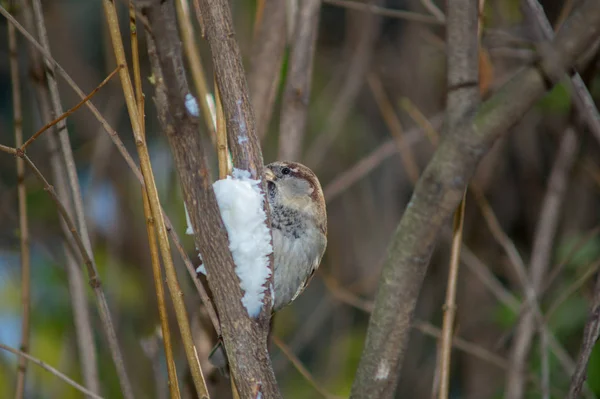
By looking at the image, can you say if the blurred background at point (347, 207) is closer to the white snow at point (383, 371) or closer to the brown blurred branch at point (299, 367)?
the brown blurred branch at point (299, 367)

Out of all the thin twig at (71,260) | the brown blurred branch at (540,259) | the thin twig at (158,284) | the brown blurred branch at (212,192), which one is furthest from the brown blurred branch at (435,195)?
the brown blurred branch at (540,259)

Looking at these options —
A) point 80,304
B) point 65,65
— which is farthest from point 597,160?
point 65,65

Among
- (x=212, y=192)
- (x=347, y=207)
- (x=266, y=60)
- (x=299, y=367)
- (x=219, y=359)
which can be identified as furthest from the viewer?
(x=347, y=207)

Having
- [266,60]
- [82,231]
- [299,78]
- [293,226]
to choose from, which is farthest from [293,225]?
[82,231]

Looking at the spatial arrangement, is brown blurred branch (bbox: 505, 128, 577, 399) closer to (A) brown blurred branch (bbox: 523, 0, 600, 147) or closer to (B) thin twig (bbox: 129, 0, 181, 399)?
(A) brown blurred branch (bbox: 523, 0, 600, 147)

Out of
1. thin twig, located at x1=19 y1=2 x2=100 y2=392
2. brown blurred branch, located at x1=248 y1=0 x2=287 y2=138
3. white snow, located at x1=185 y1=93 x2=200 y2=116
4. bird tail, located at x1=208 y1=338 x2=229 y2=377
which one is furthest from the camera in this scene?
brown blurred branch, located at x1=248 y1=0 x2=287 y2=138

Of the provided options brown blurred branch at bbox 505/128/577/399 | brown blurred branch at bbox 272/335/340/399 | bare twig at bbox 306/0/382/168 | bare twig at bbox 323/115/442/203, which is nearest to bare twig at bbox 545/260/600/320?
brown blurred branch at bbox 505/128/577/399

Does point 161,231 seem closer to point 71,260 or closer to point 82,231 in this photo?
point 82,231
